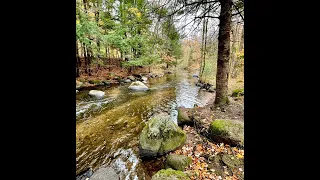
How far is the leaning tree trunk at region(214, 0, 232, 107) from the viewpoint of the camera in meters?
4.86

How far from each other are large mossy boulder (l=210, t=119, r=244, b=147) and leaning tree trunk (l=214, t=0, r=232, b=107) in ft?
5.73

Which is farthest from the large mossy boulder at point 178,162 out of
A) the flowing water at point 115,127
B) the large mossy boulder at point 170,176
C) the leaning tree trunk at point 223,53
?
the leaning tree trunk at point 223,53

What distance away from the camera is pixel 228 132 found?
376cm

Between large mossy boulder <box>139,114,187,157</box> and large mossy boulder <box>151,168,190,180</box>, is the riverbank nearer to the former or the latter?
large mossy boulder <box>139,114,187,157</box>

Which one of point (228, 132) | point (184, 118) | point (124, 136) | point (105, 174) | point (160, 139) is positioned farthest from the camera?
point (184, 118)

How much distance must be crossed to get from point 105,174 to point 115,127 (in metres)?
2.26

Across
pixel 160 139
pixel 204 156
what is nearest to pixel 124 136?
pixel 160 139

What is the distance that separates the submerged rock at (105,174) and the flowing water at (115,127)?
152 mm

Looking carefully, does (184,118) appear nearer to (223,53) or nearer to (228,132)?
(228,132)

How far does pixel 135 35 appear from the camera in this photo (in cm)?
1427

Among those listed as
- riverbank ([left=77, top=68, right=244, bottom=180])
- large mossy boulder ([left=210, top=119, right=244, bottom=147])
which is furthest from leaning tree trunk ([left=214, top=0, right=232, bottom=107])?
large mossy boulder ([left=210, top=119, right=244, bottom=147])
